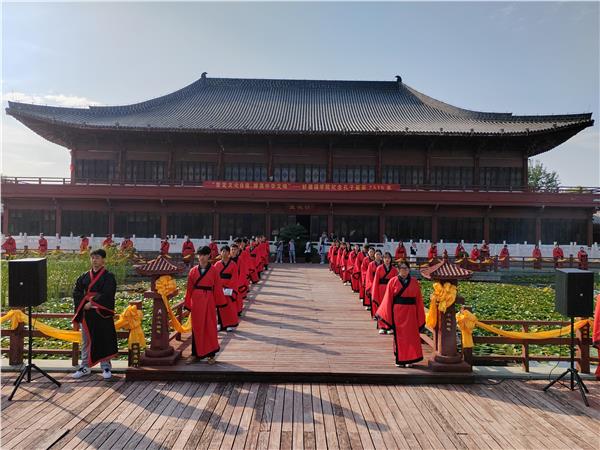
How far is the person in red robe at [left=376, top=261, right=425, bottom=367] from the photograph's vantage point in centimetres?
649

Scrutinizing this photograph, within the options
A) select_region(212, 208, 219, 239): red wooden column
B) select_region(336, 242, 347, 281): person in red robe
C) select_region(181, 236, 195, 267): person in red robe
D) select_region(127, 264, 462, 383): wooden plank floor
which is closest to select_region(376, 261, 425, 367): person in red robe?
select_region(127, 264, 462, 383): wooden plank floor

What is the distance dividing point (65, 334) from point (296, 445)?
173 inches

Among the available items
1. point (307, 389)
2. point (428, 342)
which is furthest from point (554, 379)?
point (307, 389)

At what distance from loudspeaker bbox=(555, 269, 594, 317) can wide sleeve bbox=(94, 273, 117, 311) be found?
6.52 metres

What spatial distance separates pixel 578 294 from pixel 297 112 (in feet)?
91.1

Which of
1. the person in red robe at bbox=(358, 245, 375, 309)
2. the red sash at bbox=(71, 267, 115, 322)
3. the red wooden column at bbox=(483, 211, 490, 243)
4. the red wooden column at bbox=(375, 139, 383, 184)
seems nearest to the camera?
the red sash at bbox=(71, 267, 115, 322)

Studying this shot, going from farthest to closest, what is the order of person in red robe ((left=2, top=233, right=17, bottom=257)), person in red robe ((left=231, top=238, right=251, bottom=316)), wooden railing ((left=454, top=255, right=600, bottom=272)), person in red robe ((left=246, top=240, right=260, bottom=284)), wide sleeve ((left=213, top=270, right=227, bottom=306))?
1. person in red robe ((left=2, top=233, right=17, bottom=257))
2. wooden railing ((left=454, top=255, right=600, bottom=272))
3. person in red robe ((left=246, top=240, right=260, bottom=284))
4. person in red robe ((left=231, top=238, right=251, bottom=316))
5. wide sleeve ((left=213, top=270, right=227, bottom=306))

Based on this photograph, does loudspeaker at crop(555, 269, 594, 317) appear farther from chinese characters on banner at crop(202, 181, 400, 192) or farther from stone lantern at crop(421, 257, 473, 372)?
chinese characters on banner at crop(202, 181, 400, 192)

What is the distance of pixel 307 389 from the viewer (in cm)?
586

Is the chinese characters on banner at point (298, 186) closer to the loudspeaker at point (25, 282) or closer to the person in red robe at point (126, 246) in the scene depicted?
the person in red robe at point (126, 246)

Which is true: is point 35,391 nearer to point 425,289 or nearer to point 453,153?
point 425,289

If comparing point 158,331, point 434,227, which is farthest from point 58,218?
point 434,227

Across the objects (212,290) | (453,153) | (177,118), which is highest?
(177,118)

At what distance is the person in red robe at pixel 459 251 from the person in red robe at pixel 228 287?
15.9m
